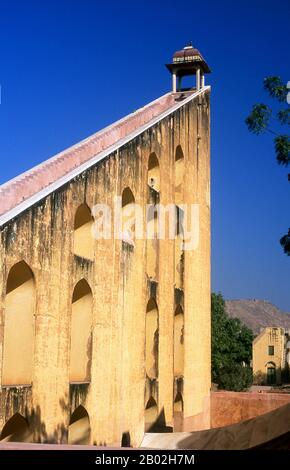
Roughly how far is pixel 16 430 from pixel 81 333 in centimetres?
216

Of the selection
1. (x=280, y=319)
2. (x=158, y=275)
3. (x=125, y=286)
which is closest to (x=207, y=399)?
(x=158, y=275)

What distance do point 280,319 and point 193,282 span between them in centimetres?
6261

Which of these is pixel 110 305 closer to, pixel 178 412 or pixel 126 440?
pixel 126 440

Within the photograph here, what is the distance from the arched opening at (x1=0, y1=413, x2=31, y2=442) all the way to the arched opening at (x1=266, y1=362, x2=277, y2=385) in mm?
34165

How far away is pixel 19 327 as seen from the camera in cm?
860

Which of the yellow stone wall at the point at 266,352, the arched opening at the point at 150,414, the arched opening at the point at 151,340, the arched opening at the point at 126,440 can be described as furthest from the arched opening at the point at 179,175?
the yellow stone wall at the point at 266,352

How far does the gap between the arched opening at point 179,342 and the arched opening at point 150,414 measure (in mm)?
1961

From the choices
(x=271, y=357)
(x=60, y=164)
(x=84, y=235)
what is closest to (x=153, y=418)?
(x=84, y=235)

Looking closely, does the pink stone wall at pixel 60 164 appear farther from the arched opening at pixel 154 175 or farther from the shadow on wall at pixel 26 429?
the shadow on wall at pixel 26 429

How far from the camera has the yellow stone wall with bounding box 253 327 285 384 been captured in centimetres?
4069

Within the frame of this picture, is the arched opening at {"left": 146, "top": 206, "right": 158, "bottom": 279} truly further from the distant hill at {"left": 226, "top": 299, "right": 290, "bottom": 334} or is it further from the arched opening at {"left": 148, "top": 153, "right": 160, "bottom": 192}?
the distant hill at {"left": 226, "top": 299, "right": 290, "bottom": 334}

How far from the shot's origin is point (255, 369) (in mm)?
41125
